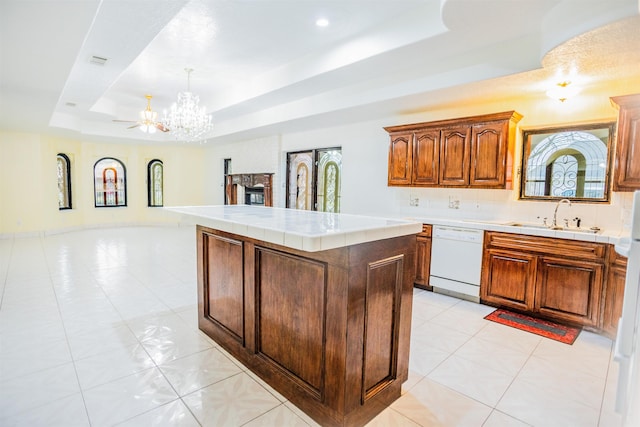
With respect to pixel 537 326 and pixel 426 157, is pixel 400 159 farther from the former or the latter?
pixel 537 326

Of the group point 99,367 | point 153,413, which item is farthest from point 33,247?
point 153,413

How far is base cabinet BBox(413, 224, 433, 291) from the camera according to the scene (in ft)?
13.7

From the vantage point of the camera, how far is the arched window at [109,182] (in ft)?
28.9

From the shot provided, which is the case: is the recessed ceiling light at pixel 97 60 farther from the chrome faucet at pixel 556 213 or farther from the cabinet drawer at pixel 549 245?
the chrome faucet at pixel 556 213

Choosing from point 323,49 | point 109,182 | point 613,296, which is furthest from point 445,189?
point 109,182

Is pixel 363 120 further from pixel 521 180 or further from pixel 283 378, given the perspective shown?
pixel 283 378

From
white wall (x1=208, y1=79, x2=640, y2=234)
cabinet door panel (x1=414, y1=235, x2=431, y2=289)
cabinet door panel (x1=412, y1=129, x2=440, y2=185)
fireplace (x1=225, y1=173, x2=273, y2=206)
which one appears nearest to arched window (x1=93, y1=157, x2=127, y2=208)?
fireplace (x1=225, y1=173, x2=273, y2=206)

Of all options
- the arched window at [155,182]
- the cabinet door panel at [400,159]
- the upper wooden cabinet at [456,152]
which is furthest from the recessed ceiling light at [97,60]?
the arched window at [155,182]

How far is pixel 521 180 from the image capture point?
3.98 meters

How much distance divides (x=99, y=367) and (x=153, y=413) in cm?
77

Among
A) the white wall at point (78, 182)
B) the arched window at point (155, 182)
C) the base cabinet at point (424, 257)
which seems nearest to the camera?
the base cabinet at point (424, 257)

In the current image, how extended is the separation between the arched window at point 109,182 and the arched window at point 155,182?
0.61 m

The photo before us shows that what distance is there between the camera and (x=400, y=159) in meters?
4.61

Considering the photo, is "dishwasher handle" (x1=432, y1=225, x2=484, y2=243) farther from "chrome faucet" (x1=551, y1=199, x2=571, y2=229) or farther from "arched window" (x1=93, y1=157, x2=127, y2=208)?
"arched window" (x1=93, y1=157, x2=127, y2=208)
